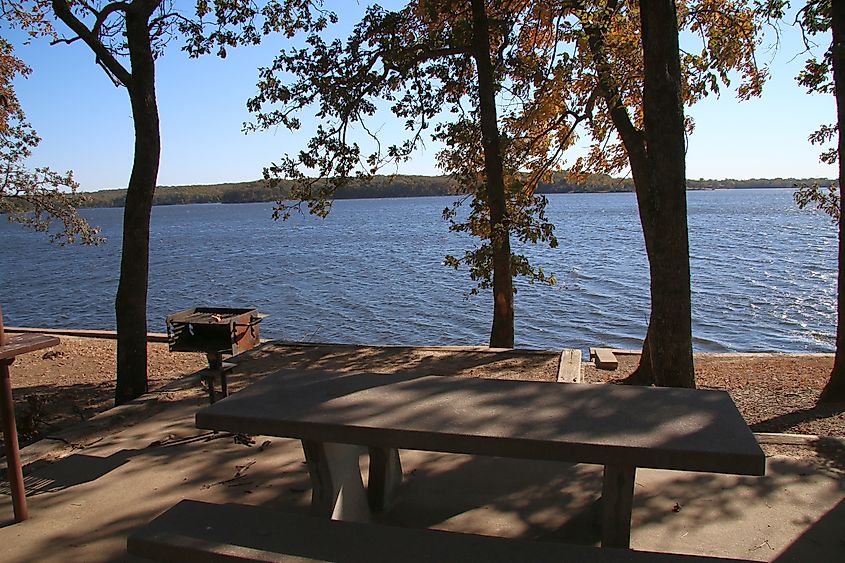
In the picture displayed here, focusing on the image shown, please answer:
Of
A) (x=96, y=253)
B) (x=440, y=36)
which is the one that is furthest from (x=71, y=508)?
(x=96, y=253)

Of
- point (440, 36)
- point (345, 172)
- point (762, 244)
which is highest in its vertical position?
point (440, 36)

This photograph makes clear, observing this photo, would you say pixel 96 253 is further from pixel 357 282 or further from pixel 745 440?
pixel 745 440

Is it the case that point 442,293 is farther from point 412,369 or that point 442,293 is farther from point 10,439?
point 10,439

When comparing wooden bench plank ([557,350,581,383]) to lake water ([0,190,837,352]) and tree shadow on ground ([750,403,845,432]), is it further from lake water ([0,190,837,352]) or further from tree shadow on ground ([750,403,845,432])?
lake water ([0,190,837,352])

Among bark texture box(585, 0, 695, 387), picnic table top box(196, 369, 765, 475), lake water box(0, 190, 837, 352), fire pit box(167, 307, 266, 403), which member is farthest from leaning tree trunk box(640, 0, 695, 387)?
lake water box(0, 190, 837, 352)

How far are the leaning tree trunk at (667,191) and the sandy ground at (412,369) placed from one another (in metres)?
1.25

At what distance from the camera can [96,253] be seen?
46500mm

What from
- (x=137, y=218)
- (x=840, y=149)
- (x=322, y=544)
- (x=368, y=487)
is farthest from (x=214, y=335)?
(x=840, y=149)

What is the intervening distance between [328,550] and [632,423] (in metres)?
1.28

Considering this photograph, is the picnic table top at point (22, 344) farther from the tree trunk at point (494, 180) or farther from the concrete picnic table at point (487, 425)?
the tree trunk at point (494, 180)

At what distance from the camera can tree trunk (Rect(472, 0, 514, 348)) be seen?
28.8ft

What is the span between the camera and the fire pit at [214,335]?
471cm

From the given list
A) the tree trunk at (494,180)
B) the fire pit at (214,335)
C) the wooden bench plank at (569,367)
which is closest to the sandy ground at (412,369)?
the wooden bench plank at (569,367)

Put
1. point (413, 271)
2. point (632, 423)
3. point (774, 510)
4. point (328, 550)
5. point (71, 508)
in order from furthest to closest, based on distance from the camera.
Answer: point (413, 271), point (71, 508), point (774, 510), point (632, 423), point (328, 550)
